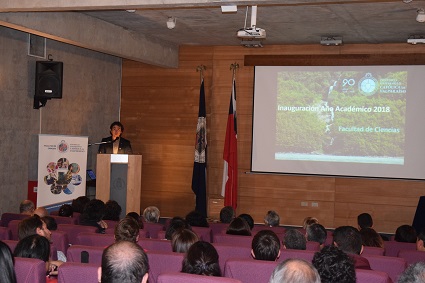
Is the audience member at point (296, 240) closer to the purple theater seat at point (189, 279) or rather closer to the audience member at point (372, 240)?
A: the audience member at point (372, 240)

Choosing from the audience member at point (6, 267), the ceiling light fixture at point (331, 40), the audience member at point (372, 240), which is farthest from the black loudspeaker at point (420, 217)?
the audience member at point (6, 267)

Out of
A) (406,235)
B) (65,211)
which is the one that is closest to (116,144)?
(65,211)

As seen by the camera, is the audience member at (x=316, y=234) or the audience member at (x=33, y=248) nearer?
the audience member at (x=33, y=248)

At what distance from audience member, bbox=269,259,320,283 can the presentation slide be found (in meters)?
9.48

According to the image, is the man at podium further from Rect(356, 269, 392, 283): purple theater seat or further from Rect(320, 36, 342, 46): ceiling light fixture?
Rect(356, 269, 392, 283): purple theater seat

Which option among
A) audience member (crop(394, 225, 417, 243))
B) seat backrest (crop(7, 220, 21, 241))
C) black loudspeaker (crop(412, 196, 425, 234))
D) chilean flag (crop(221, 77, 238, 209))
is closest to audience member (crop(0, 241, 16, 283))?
seat backrest (crop(7, 220, 21, 241))

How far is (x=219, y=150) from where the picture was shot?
13.1m

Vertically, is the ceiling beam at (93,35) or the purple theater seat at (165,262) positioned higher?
the ceiling beam at (93,35)

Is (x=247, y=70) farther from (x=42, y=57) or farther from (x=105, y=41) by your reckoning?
(x=42, y=57)

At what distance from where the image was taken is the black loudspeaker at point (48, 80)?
10398 mm

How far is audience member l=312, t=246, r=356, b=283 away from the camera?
327 centimetres

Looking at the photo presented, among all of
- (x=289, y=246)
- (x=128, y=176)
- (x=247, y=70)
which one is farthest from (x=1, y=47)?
(x=289, y=246)

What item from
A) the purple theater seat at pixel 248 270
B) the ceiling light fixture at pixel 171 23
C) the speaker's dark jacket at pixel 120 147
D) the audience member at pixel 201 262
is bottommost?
the purple theater seat at pixel 248 270

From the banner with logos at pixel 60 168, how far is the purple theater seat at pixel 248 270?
283 inches
